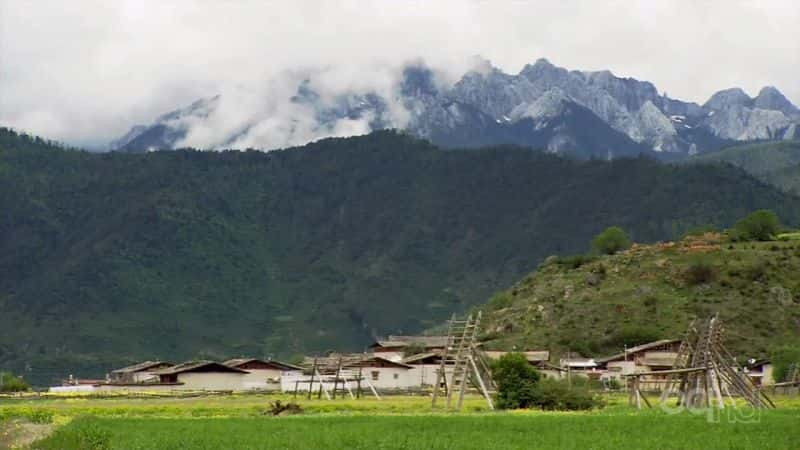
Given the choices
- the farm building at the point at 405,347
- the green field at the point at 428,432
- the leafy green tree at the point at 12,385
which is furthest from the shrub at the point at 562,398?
the leafy green tree at the point at 12,385

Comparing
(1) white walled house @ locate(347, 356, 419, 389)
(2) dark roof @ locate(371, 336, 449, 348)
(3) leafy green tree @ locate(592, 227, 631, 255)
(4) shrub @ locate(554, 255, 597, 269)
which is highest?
(3) leafy green tree @ locate(592, 227, 631, 255)

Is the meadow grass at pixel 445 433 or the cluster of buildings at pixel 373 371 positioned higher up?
the cluster of buildings at pixel 373 371

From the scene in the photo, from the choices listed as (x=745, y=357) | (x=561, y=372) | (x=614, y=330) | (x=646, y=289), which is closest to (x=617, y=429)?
(x=561, y=372)

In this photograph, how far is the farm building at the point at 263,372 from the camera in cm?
11006

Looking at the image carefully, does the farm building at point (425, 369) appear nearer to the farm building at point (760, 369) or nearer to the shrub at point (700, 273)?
the farm building at point (760, 369)

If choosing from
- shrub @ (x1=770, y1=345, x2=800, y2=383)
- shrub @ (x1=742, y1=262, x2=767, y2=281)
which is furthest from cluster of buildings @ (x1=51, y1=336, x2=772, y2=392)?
shrub @ (x1=742, y1=262, x2=767, y2=281)

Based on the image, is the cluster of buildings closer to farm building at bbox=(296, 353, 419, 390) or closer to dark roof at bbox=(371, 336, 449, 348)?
farm building at bbox=(296, 353, 419, 390)

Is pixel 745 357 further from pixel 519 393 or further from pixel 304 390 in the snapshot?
pixel 519 393

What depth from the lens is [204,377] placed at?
10956 cm

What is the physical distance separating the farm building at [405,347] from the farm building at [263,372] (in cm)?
1127

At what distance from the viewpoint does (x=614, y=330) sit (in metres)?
129

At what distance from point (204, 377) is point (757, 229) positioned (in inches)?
3304

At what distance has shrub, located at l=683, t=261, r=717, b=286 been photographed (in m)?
137

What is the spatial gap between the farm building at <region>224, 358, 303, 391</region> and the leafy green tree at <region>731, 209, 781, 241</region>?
69.5m
